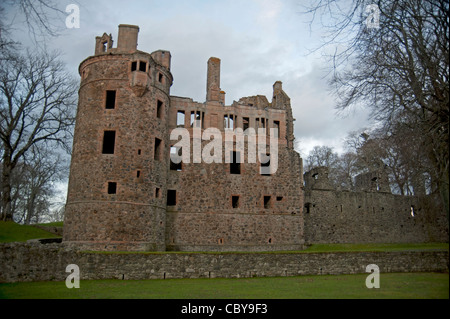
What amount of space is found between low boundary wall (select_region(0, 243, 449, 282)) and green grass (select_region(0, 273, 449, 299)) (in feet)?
2.39

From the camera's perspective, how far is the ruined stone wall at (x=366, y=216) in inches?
1070

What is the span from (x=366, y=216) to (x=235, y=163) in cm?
1251

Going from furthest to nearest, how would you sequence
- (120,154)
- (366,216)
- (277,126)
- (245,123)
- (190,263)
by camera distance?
(366,216)
(245,123)
(277,126)
(120,154)
(190,263)

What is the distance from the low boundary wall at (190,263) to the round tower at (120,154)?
12.0 feet

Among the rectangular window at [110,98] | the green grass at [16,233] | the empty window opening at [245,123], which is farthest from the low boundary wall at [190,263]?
the empty window opening at [245,123]

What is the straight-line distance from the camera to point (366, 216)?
2886cm

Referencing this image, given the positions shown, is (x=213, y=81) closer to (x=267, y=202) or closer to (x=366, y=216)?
(x=267, y=202)

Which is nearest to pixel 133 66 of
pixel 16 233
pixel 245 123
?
pixel 245 123

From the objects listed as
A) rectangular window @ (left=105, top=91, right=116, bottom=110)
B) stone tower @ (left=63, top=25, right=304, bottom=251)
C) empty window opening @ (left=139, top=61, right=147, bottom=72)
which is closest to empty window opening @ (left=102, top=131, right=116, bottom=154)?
stone tower @ (left=63, top=25, right=304, bottom=251)

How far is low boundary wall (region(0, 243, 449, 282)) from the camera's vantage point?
13.3 metres

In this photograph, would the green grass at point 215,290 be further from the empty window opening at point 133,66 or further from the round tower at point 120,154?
the empty window opening at point 133,66

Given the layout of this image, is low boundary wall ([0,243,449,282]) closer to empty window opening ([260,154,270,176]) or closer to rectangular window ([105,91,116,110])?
empty window opening ([260,154,270,176])

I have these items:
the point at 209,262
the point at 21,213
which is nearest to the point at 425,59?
the point at 209,262
